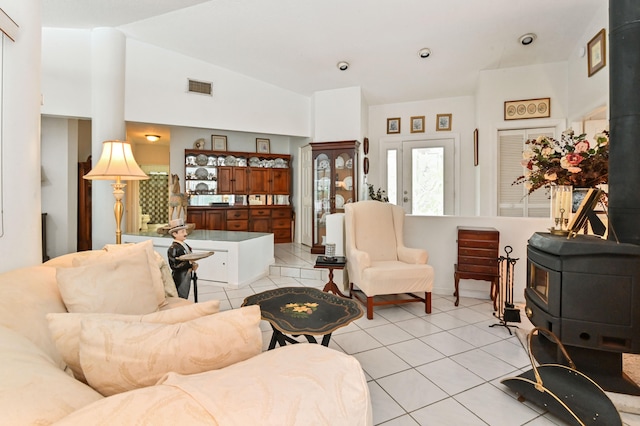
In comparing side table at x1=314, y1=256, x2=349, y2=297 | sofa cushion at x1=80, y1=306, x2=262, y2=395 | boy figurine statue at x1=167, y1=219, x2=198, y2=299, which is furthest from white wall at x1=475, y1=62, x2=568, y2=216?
sofa cushion at x1=80, y1=306, x2=262, y2=395

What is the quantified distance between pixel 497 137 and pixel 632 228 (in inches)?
124

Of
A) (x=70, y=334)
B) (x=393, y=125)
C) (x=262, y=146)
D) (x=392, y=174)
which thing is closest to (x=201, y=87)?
(x=262, y=146)

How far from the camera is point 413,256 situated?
3318 millimetres

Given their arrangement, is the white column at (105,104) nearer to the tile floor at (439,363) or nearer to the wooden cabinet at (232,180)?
the tile floor at (439,363)

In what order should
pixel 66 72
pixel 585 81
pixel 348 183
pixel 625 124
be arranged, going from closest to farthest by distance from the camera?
1. pixel 625 124
2. pixel 585 81
3. pixel 66 72
4. pixel 348 183

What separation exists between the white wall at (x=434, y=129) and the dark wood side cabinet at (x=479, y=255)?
2323 mm

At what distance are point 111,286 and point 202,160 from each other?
16.9 ft

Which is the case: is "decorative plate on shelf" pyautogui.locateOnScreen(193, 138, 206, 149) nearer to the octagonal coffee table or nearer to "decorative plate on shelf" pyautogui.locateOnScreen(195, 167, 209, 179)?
"decorative plate on shelf" pyautogui.locateOnScreen(195, 167, 209, 179)

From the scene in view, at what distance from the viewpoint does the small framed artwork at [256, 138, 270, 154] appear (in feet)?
21.9

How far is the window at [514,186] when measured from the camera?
459 centimetres

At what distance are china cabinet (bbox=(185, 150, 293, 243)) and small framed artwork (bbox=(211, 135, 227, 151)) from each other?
0.24m

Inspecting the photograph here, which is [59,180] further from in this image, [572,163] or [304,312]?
[572,163]

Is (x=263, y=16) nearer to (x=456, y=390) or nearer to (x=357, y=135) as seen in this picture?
(x=357, y=135)

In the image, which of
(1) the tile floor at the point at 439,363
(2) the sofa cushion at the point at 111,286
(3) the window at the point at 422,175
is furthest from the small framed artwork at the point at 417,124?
(2) the sofa cushion at the point at 111,286
